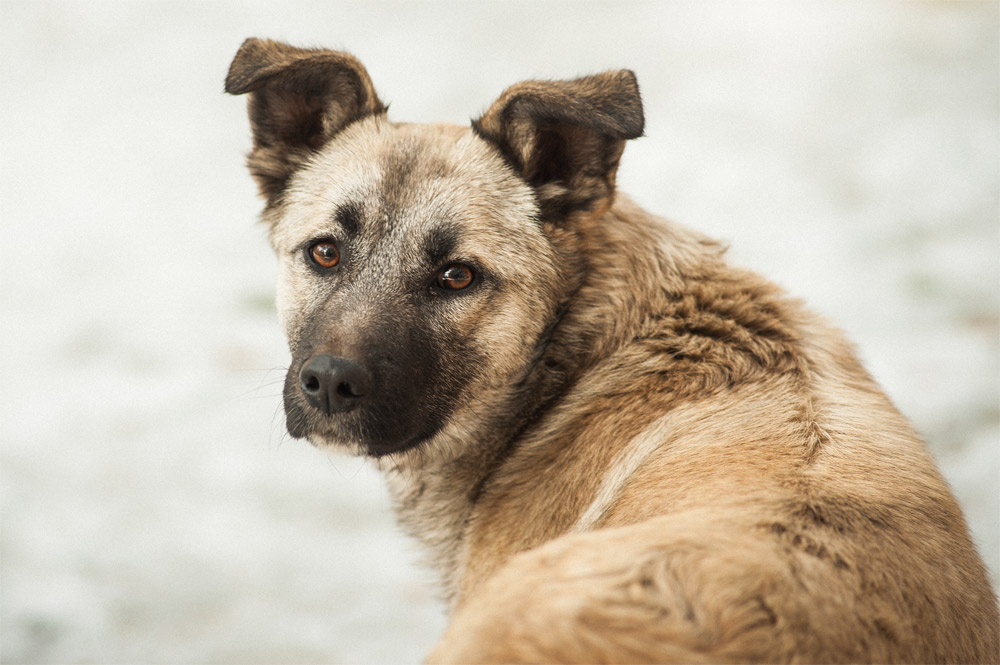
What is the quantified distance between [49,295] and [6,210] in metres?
1.19

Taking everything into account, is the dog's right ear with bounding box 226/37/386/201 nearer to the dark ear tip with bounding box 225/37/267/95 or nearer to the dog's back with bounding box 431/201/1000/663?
the dark ear tip with bounding box 225/37/267/95

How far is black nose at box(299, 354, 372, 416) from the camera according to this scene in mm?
3041

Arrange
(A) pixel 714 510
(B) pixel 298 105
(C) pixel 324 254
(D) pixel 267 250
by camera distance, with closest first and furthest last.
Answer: (A) pixel 714 510
(C) pixel 324 254
(B) pixel 298 105
(D) pixel 267 250

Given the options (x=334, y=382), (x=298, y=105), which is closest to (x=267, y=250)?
(x=298, y=105)

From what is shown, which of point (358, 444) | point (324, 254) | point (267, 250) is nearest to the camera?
point (358, 444)

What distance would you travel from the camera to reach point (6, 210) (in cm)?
731

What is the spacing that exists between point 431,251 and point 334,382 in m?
0.57

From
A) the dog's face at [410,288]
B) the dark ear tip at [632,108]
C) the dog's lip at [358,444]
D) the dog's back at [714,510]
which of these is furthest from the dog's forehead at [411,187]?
the dog's lip at [358,444]

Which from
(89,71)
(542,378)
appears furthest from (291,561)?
(89,71)

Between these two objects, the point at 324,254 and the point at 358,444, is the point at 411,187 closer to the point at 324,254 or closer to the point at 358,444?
the point at 324,254

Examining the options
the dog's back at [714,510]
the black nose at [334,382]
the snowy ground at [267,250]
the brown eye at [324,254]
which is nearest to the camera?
the dog's back at [714,510]

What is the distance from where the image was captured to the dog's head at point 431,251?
10.3 ft

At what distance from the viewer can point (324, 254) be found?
136 inches

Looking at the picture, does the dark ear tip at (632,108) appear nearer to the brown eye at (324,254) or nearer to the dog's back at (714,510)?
the dog's back at (714,510)
